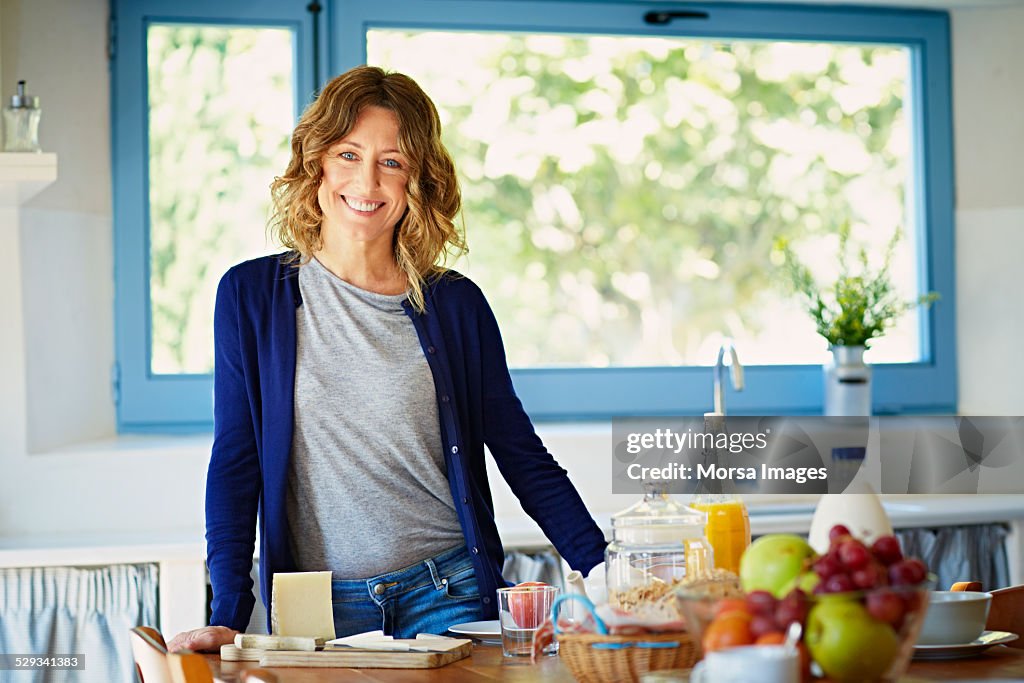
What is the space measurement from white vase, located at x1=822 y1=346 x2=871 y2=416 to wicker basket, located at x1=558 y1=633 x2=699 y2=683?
212 centimetres

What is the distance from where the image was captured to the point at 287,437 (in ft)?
5.90

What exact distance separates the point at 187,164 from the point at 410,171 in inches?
52.3

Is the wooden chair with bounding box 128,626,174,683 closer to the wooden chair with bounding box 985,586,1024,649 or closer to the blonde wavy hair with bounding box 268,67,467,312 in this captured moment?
the blonde wavy hair with bounding box 268,67,467,312

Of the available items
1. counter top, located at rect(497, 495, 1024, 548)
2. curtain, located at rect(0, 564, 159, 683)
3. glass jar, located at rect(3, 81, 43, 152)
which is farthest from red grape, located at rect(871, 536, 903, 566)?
glass jar, located at rect(3, 81, 43, 152)

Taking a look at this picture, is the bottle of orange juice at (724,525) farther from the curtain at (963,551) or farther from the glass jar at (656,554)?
the curtain at (963,551)

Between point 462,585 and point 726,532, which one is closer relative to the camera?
point 726,532

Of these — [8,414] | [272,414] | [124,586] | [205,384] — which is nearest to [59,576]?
[124,586]

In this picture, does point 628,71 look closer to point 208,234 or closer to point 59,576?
point 208,234

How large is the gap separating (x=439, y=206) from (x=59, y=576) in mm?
1171

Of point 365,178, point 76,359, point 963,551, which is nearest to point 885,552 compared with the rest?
point 365,178

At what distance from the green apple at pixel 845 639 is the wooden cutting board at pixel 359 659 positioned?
0.55 m

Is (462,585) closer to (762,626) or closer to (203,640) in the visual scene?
(203,640)

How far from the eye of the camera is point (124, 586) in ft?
8.13

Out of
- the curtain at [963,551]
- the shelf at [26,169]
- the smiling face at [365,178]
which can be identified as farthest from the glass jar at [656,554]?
the curtain at [963,551]
